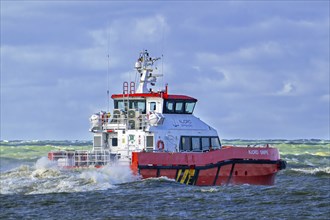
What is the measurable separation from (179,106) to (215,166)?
3.82 meters

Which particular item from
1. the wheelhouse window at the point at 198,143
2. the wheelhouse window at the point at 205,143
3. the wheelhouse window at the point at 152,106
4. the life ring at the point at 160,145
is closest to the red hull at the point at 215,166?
the life ring at the point at 160,145

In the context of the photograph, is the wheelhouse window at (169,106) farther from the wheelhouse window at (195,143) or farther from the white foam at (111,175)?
the white foam at (111,175)

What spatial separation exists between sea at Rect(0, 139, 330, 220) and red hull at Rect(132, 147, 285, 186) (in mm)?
650

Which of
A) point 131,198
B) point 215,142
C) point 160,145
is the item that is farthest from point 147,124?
point 131,198

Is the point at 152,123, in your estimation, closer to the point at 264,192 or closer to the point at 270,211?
the point at 264,192

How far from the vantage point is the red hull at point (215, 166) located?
126 ft

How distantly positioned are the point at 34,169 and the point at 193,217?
50.6ft

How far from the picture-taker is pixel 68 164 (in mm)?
40906

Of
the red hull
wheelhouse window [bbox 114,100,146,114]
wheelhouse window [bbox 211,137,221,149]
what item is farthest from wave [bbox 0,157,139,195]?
wheelhouse window [bbox 211,137,221,149]

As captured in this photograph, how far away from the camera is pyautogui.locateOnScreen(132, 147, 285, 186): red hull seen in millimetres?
38406

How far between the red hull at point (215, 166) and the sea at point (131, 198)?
2.13 ft

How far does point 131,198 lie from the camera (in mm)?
33656

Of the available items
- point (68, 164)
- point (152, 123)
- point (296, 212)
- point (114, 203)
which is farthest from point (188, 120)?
point (296, 212)

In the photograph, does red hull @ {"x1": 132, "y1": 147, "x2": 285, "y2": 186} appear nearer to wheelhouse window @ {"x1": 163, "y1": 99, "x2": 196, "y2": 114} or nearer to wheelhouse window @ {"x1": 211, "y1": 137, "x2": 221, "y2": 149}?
wheelhouse window @ {"x1": 211, "y1": 137, "x2": 221, "y2": 149}
